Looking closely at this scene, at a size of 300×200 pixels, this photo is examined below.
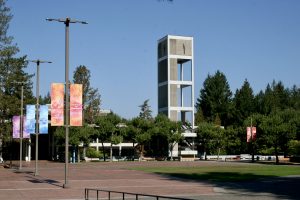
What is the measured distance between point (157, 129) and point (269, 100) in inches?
1807

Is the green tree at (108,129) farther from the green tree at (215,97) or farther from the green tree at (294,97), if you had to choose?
the green tree at (294,97)

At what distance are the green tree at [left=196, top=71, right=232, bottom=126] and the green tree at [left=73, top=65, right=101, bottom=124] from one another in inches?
1274

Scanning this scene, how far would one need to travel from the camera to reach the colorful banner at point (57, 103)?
30766 mm

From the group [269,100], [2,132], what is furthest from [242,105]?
[2,132]

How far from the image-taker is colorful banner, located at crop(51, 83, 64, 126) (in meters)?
30.8

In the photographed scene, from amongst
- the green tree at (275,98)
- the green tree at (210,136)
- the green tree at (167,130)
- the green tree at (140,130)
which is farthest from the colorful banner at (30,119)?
the green tree at (275,98)

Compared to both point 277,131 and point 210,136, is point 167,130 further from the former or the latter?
point 277,131

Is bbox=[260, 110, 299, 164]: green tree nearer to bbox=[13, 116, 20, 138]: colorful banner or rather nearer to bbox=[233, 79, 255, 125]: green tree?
bbox=[13, 116, 20, 138]: colorful banner

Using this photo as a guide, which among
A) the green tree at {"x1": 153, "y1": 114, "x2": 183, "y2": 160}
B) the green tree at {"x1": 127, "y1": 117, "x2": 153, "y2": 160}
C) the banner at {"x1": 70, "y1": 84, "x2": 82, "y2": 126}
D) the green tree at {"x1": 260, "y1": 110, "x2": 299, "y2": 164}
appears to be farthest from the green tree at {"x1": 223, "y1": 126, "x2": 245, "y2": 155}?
the banner at {"x1": 70, "y1": 84, "x2": 82, "y2": 126}

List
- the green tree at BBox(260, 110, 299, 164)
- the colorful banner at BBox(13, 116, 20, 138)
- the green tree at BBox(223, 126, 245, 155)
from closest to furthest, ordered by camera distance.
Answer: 1. the colorful banner at BBox(13, 116, 20, 138)
2. the green tree at BBox(260, 110, 299, 164)
3. the green tree at BBox(223, 126, 245, 155)

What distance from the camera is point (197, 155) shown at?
92.1 metres

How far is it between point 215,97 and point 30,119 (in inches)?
3511

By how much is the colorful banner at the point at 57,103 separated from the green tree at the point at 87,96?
234ft

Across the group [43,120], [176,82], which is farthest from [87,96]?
[43,120]
